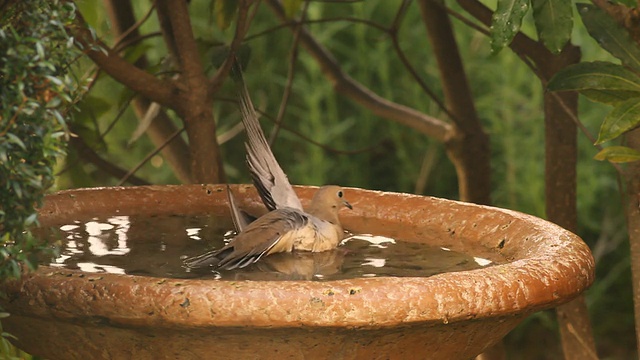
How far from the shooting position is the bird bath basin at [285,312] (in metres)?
1.10

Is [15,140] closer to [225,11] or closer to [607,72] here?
[607,72]

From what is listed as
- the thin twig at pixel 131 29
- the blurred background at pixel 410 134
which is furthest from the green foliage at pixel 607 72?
the blurred background at pixel 410 134

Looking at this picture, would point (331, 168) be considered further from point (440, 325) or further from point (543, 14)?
point (440, 325)

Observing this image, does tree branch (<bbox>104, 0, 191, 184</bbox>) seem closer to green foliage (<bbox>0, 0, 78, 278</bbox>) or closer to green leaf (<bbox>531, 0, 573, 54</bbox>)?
green leaf (<bbox>531, 0, 573, 54</bbox>)

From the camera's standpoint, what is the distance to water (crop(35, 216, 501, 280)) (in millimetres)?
1377

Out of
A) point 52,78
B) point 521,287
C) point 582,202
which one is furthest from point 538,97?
point 52,78

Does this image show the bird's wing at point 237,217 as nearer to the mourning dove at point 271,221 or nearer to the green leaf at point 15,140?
the mourning dove at point 271,221

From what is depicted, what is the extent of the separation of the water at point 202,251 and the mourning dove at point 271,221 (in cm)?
2

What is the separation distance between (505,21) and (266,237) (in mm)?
523

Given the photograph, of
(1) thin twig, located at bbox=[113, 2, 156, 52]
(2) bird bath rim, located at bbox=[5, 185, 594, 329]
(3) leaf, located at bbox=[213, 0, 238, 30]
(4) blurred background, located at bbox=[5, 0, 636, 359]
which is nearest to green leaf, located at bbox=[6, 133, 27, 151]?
(2) bird bath rim, located at bbox=[5, 185, 594, 329]

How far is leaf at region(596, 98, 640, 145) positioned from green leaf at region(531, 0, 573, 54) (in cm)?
16

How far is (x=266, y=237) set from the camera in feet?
4.73

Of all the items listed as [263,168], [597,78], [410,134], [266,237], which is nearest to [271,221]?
[266,237]

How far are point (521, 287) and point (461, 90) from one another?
131 centimetres
